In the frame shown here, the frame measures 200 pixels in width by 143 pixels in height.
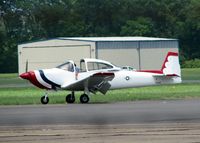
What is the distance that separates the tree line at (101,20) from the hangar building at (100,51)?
917 inches

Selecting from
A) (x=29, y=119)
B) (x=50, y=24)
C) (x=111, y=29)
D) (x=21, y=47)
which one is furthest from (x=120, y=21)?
(x=29, y=119)

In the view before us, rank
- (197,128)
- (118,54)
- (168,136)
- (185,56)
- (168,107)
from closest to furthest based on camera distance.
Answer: (168,136) → (197,128) → (168,107) → (118,54) → (185,56)

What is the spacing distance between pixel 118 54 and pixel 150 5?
38.4 m

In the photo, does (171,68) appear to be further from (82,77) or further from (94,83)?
(82,77)

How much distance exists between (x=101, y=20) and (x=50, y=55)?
3830 cm

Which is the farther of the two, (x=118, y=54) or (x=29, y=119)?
(x=118, y=54)

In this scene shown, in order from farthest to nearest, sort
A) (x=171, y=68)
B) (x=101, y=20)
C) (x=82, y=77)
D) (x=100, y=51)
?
(x=101, y=20) < (x=100, y=51) < (x=171, y=68) < (x=82, y=77)

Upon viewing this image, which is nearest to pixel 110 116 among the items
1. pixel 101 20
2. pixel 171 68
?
pixel 171 68

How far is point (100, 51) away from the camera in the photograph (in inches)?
2982

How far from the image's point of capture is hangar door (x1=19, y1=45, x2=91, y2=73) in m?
76.2

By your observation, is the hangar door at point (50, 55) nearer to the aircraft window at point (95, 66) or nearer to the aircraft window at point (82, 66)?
the aircraft window at point (82, 66)

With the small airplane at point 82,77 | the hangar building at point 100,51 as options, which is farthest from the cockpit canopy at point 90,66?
the hangar building at point 100,51

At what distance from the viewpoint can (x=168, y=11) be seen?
112875 mm

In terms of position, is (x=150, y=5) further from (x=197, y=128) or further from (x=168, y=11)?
(x=197, y=128)
